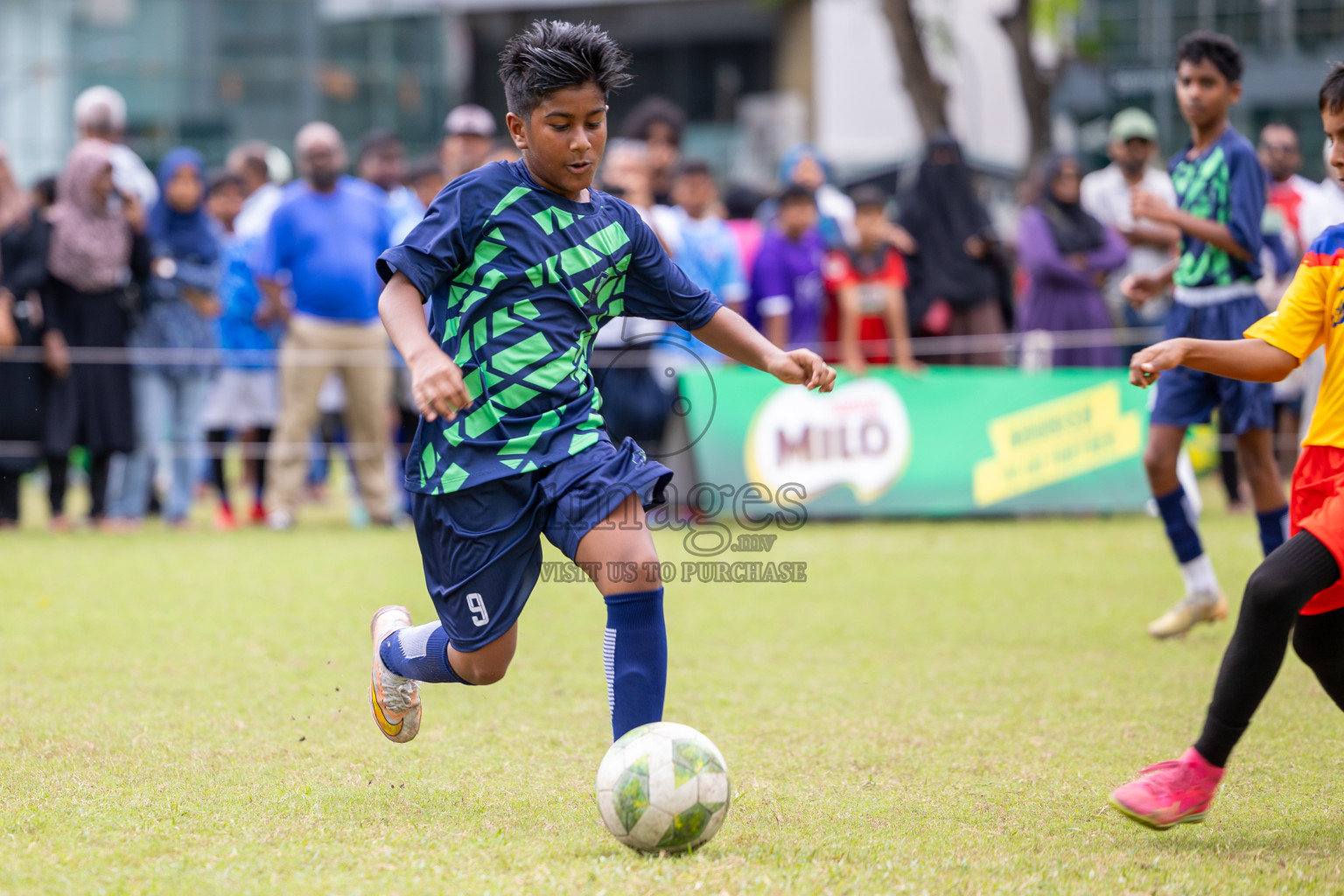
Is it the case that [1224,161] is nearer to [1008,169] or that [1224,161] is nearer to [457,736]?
[457,736]

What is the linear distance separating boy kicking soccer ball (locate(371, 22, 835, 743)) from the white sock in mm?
3392

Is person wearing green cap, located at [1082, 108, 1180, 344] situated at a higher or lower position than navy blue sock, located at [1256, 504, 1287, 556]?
higher

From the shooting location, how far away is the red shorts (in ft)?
11.8

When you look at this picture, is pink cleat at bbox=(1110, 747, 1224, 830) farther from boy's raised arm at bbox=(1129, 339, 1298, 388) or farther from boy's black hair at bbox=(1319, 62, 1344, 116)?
boy's black hair at bbox=(1319, 62, 1344, 116)

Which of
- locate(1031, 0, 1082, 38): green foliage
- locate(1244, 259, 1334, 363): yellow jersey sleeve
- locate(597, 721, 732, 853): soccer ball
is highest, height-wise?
locate(1031, 0, 1082, 38): green foliage

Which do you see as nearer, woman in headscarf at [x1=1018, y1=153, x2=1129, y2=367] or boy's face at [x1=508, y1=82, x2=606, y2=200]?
boy's face at [x1=508, y1=82, x2=606, y2=200]

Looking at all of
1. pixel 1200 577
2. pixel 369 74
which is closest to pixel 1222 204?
pixel 1200 577

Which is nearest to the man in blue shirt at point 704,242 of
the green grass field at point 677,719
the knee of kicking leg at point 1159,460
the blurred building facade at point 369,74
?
the green grass field at point 677,719

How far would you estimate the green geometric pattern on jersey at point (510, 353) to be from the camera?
12.4 ft

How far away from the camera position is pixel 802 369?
13.3 ft

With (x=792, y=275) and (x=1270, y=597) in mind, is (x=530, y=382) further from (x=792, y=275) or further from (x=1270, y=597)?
(x=792, y=275)

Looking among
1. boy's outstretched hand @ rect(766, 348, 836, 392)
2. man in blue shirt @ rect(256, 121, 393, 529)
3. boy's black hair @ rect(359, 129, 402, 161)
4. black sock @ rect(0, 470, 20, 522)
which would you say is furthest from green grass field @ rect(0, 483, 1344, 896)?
boy's black hair @ rect(359, 129, 402, 161)

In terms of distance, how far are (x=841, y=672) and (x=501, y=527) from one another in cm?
254

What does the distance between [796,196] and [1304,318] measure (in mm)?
7222
